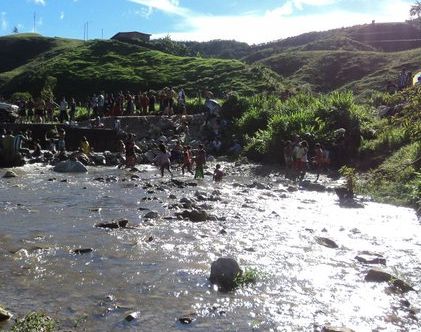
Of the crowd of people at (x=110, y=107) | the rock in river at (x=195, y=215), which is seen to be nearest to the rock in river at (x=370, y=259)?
the rock in river at (x=195, y=215)

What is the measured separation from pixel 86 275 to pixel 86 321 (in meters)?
2.54

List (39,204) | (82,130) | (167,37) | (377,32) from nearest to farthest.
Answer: (39,204) → (82,130) → (167,37) → (377,32)

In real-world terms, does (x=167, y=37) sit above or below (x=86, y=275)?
above

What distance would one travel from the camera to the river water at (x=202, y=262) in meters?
9.17

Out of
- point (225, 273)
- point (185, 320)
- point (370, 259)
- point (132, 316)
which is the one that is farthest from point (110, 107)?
point (185, 320)

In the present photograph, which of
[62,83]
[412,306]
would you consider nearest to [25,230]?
[412,306]

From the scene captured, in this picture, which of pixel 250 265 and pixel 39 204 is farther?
pixel 39 204

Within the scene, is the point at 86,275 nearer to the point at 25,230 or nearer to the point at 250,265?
the point at 250,265

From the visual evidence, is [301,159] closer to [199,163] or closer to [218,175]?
[218,175]

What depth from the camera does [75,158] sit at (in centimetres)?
3366

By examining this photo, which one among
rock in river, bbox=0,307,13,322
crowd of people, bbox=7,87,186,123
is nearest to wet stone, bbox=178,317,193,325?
rock in river, bbox=0,307,13,322

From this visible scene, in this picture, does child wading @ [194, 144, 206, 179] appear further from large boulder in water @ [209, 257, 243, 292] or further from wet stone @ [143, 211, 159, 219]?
large boulder in water @ [209, 257, 243, 292]

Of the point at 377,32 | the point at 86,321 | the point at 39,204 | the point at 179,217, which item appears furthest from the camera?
the point at 377,32

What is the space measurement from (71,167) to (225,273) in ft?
72.2
